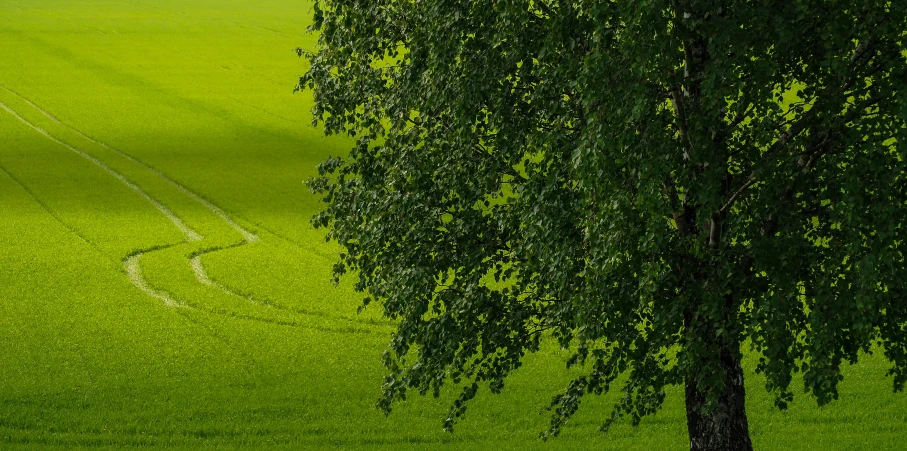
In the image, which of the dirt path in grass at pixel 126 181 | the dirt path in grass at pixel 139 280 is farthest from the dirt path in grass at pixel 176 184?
the dirt path in grass at pixel 139 280

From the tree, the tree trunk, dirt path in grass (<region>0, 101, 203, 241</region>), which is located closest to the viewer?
the tree

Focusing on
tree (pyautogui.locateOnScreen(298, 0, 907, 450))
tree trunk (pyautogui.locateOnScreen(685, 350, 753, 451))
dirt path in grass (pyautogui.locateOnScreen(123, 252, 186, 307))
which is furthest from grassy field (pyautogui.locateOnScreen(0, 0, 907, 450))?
tree (pyautogui.locateOnScreen(298, 0, 907, 450))

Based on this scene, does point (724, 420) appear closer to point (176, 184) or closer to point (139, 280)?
point (139, 280)

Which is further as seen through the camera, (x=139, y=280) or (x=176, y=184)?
(x=176, y=184)

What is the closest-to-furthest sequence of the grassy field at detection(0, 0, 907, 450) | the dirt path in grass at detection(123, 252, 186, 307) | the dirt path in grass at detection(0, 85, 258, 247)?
the grassy field at detection(0, 0, 907, 450), the dirt path in grass at detection(123, 252, 186, 307), the dirt path in grass at detection(0, 85, 258, 247)

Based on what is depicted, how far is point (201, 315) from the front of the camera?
1023 inches

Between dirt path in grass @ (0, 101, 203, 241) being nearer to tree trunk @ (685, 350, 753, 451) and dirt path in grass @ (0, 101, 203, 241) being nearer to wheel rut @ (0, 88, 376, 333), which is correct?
wheel rut @ (0, 88, 376, 333)

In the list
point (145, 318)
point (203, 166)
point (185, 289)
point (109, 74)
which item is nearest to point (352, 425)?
point (145, 318)

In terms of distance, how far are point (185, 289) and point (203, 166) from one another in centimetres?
1484

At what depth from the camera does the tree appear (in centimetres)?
934

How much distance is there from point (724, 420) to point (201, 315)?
53.2 feet

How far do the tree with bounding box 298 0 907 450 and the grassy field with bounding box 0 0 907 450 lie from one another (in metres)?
3.32

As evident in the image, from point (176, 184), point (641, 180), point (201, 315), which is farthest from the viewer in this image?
point (176, 184)

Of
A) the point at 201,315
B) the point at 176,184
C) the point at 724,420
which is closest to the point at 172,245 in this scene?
the point at 201,315
